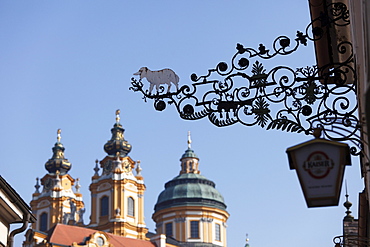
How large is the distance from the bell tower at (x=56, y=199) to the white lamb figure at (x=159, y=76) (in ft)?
227

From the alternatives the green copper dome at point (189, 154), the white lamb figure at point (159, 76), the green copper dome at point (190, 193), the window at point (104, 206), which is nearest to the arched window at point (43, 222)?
the window at point (104, 206)

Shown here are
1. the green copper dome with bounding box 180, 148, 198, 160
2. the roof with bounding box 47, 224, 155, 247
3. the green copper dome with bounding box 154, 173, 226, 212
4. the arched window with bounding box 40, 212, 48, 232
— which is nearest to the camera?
the roof with bounding box 47, 224, 155, 247

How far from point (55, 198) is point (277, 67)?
236 feet

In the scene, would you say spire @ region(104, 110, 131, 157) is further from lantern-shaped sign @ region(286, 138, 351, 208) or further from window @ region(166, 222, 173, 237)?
lantern-shaped sign @ region(286, 138, 351, 208)

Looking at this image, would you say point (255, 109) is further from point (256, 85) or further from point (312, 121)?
point (312, 121)

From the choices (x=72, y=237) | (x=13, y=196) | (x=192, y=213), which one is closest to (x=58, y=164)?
(x=192, y=213)

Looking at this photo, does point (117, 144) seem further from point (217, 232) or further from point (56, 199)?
point (217, 232)

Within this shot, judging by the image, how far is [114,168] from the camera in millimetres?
74375

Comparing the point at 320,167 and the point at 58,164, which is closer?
the point at 320,167

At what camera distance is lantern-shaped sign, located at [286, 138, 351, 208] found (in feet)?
19.5

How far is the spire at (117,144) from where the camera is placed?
76.5m

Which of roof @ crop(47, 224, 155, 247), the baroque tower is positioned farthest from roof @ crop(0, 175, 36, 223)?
the baroque tower

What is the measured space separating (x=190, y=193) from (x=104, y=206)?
1058cm

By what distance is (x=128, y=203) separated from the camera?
72.9 meters
